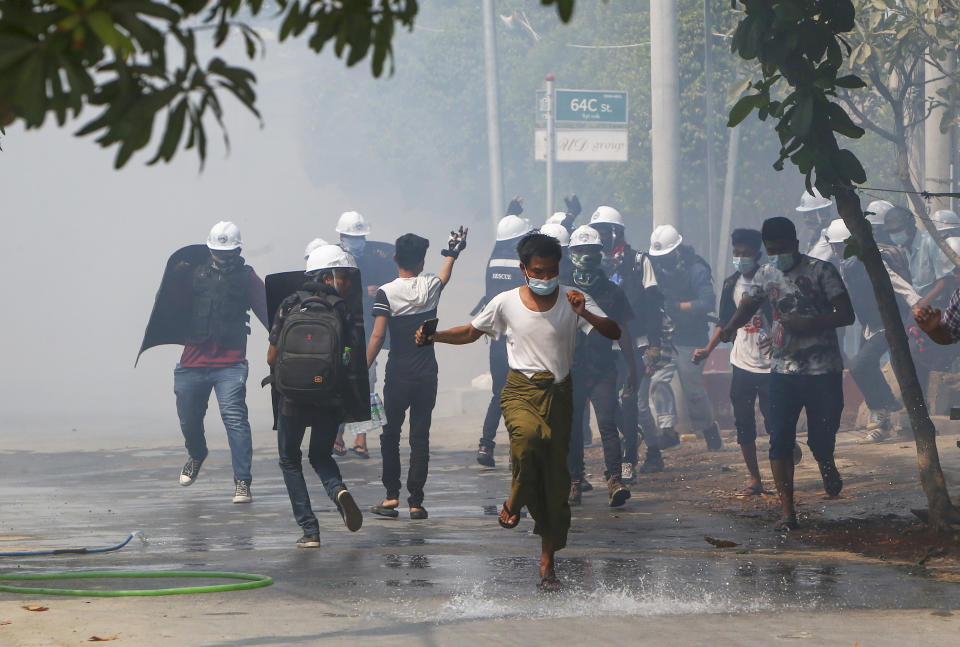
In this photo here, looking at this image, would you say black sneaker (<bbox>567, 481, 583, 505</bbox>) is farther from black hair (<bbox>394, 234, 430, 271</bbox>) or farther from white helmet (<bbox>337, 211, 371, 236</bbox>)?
white helmet (<bbox>337, 211, 371, 236</bbox>)

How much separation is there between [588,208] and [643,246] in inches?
130

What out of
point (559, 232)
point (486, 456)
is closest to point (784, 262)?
point (559, 232)

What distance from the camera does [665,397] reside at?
42.4ft

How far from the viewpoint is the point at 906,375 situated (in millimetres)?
8312

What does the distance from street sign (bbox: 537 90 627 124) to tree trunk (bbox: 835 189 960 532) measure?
1231 cm

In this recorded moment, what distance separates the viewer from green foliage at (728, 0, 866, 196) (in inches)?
331

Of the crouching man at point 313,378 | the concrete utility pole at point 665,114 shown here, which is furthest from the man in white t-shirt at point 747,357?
the concrete utility pole at point 665,114

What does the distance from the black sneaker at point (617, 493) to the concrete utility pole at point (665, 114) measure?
20.8 feet

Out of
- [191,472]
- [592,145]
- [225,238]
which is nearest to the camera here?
[225,238]

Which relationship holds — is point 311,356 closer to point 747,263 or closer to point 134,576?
point 134,576

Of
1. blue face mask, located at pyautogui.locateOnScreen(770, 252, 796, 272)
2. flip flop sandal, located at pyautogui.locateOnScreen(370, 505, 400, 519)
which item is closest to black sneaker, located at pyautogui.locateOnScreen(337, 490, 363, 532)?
flip flop sandal, located at pyautogui.locateOnScreen(370, 505, 400, 519)

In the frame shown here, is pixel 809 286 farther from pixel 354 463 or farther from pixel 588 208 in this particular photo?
pixel 588 208

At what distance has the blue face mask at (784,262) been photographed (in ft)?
29.0

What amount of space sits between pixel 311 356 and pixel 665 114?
945cm
